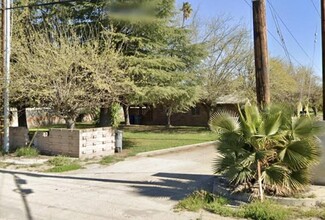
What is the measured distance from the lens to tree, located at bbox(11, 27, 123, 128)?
569 inches

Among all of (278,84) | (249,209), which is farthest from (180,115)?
(249,209)

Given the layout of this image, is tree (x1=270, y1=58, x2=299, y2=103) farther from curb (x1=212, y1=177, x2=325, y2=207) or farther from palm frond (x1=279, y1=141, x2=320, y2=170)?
curb (x1=212, y1=177, x2=325, y2=207)

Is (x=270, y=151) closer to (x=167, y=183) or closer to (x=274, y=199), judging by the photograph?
(x=274, y=199)

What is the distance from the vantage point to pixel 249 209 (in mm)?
6977

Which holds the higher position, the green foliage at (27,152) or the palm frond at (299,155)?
the palm frond at (299,155)

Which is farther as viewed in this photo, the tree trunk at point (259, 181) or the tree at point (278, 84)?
the tree at point (278, 84)

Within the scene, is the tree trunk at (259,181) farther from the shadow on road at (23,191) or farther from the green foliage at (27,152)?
the green foliage at (27,152)

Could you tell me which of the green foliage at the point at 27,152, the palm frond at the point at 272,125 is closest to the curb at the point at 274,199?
the palm frond at the point at 272,125

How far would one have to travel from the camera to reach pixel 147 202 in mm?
8023

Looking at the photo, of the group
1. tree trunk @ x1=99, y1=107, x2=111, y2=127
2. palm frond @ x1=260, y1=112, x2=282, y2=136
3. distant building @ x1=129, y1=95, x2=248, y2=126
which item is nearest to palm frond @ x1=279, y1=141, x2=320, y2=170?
palm frond @ x1=260, y1=112, x2=282, y2=136

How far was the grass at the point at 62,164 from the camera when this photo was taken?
12.3 m

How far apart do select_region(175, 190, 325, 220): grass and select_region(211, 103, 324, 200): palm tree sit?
1.79ft

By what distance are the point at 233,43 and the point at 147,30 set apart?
12816 mm

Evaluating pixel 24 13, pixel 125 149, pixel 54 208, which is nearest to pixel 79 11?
Answer: pixel 24 13
